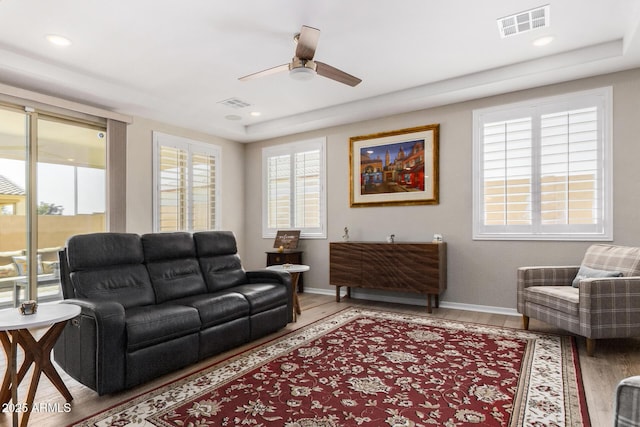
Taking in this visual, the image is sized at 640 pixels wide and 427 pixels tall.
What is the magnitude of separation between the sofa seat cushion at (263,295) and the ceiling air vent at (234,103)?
2.62 meters

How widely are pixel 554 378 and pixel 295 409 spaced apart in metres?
1.86

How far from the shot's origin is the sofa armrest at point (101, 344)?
2.41 meters

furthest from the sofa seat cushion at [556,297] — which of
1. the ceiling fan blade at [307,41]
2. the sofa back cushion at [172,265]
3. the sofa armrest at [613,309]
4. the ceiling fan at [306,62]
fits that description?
the sofa back cushion at [172,265]

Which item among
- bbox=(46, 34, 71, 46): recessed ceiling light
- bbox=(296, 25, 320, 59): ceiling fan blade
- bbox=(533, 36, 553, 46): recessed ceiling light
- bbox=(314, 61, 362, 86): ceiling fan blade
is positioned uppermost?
bbox=(533, 36, 553, 46): recessed ceiling light

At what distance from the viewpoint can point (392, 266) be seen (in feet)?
15.7

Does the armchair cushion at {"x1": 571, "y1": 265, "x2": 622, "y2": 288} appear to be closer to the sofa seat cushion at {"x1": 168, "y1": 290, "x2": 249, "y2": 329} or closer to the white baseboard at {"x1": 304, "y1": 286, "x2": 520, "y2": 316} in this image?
the white baseboard at {"x1": 304, "y1": 286, "x2": 520, "y2": 316}

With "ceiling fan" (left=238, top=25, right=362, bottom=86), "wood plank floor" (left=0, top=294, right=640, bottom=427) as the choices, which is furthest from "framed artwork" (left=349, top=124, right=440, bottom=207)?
"ceiling fan" (left=238, top=25, right=362, bottom=86)

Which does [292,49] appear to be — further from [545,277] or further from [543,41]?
[545,277]

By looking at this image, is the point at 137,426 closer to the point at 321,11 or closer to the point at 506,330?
the point at 321,11

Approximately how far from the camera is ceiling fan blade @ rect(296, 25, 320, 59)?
2.85 m

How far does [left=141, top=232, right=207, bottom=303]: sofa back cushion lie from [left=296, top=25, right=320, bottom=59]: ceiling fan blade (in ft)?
7.03

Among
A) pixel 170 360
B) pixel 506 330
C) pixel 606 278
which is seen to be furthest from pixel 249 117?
pixel 606 278

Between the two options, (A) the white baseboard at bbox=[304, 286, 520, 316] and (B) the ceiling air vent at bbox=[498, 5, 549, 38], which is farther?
(A) the white baseboard at bbox=[304, 286, 520, 316]

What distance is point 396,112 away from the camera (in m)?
5.23
